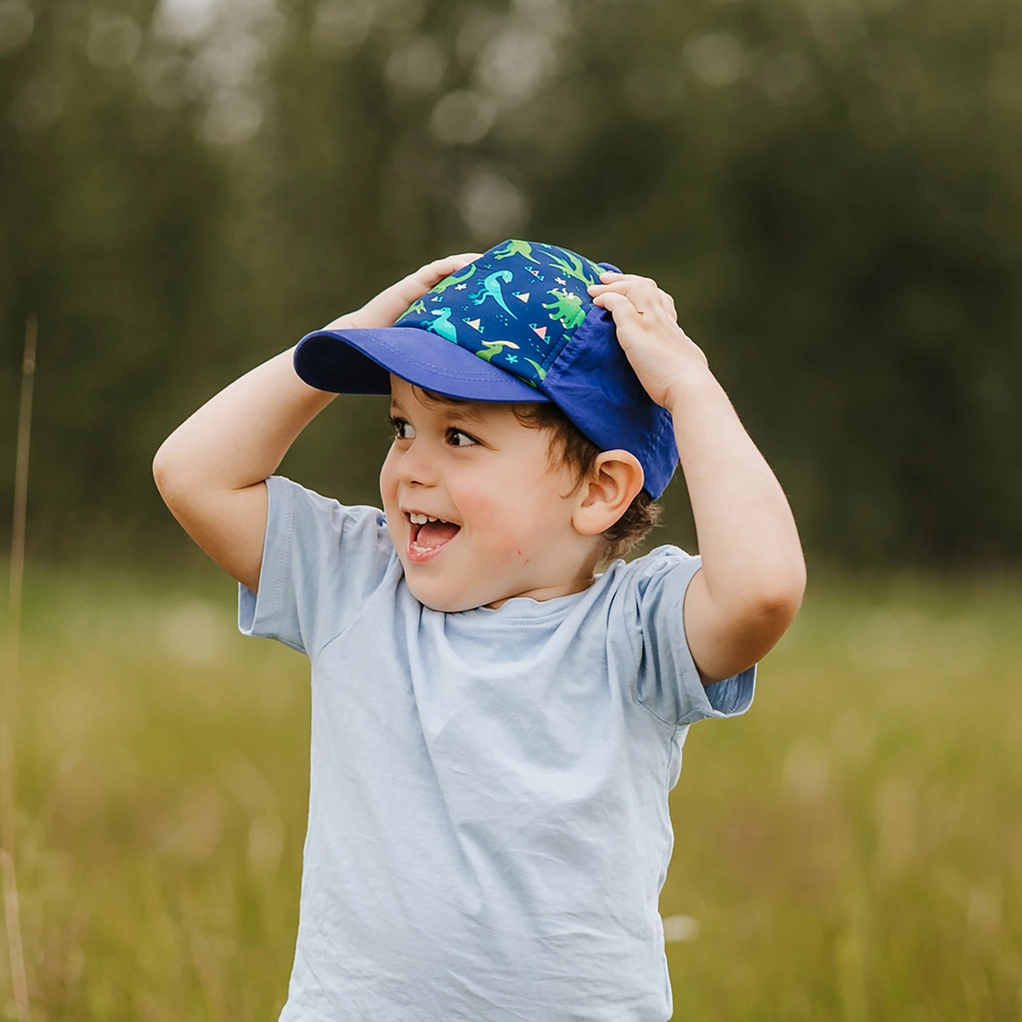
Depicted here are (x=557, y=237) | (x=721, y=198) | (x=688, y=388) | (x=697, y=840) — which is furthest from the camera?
(x=721, y=198)

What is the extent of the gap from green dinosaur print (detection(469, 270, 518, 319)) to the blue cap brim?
0.25ft

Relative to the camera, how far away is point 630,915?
5.48ft

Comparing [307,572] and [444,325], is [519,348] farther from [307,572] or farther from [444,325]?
[307,572]

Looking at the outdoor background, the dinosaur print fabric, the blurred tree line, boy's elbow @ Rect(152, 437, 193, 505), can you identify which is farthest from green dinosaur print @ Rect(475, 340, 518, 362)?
the blurred tree line

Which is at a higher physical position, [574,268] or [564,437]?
[574,268]

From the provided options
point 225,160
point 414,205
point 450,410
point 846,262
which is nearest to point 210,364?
point 225,160

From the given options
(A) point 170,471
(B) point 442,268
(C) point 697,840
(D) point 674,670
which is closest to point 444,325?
(B) point 442,268

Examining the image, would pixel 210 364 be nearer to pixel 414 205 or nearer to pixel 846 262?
pixel 414 205

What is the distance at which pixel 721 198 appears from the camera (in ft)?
45.2

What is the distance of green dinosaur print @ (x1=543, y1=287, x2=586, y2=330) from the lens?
1730 mm

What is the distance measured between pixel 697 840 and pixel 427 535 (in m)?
2.53

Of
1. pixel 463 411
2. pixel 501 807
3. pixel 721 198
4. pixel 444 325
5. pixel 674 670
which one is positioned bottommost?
pixel 501 807

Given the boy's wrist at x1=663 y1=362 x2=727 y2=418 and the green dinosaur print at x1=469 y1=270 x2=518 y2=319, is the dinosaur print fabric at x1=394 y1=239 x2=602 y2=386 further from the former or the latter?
the boy's wrist at x1=663 y1=362 x2=727 y2=418

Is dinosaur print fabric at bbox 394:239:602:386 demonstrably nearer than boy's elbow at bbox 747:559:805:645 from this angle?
No
